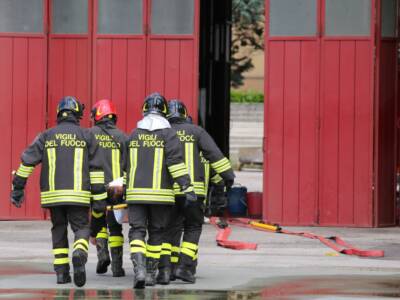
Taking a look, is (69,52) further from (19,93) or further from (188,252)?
(188,252)

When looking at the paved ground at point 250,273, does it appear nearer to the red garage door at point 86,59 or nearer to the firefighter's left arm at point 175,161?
the firefighter's left arm at point 175,161

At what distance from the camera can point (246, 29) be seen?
5359 centimetres

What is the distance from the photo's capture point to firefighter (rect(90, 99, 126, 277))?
Result: 13969 millimetres

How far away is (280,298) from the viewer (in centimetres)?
1221

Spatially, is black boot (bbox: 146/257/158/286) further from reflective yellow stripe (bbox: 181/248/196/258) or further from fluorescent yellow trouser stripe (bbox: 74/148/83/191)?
fluorescent yellow trouser stripe (bbox: 74/148/83/191)

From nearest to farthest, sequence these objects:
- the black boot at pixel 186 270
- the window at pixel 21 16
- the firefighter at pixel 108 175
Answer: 1. the black boot at pixel 186 270
2. the firefighter at pixel 108 175
3. the window at pixel 21 16

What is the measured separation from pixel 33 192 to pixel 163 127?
8181 mm

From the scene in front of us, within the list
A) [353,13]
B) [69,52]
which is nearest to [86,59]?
[69,52]

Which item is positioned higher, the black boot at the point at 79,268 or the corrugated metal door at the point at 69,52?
the corrugated metal door at the point at 69,52

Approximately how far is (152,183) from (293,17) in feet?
26.4

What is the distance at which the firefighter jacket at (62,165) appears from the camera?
13195mm

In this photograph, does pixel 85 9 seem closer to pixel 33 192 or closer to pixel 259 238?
pixel 33 192

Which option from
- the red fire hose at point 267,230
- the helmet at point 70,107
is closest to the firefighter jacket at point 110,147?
the helmet at point 70,107

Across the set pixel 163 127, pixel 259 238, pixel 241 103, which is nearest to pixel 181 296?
pixel 163 127
